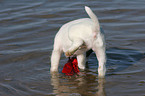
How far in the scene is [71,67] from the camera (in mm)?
7121

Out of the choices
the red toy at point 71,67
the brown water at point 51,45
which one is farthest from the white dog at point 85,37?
the red toy at point 71,67

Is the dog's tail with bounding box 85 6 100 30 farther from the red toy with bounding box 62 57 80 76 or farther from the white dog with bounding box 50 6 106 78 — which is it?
the red toy with bounding box 62 57 80 76

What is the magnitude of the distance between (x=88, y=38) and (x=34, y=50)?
3072 mm

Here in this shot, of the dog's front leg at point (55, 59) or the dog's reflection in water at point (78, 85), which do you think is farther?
the dog's front leg at point (55, 59)

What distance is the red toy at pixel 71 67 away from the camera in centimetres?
709

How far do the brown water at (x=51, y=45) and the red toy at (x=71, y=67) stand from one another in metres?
0.15

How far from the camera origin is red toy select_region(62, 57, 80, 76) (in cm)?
709

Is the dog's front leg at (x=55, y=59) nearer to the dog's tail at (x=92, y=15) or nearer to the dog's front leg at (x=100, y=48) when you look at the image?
the dog's front leg at (x=100, y=48)

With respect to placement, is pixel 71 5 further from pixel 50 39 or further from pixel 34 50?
pixel 34 50

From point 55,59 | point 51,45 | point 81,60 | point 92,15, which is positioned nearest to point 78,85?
point 81,60

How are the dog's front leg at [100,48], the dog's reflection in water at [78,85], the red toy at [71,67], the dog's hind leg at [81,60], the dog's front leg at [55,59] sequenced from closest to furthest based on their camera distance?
the dog's front leg at [100,48], the dog's reflection in water at [78,85], the dog's front leg at [55,59], the dog's hind leg at [81,60], the red toy at [71,67]

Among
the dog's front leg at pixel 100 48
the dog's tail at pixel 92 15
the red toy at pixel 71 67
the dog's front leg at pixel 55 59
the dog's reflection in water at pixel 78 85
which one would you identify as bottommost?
the dog's reflection in water at pixel 78 85

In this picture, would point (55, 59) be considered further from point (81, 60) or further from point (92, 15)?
point (92, 15)

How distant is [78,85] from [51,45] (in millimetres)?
2603
